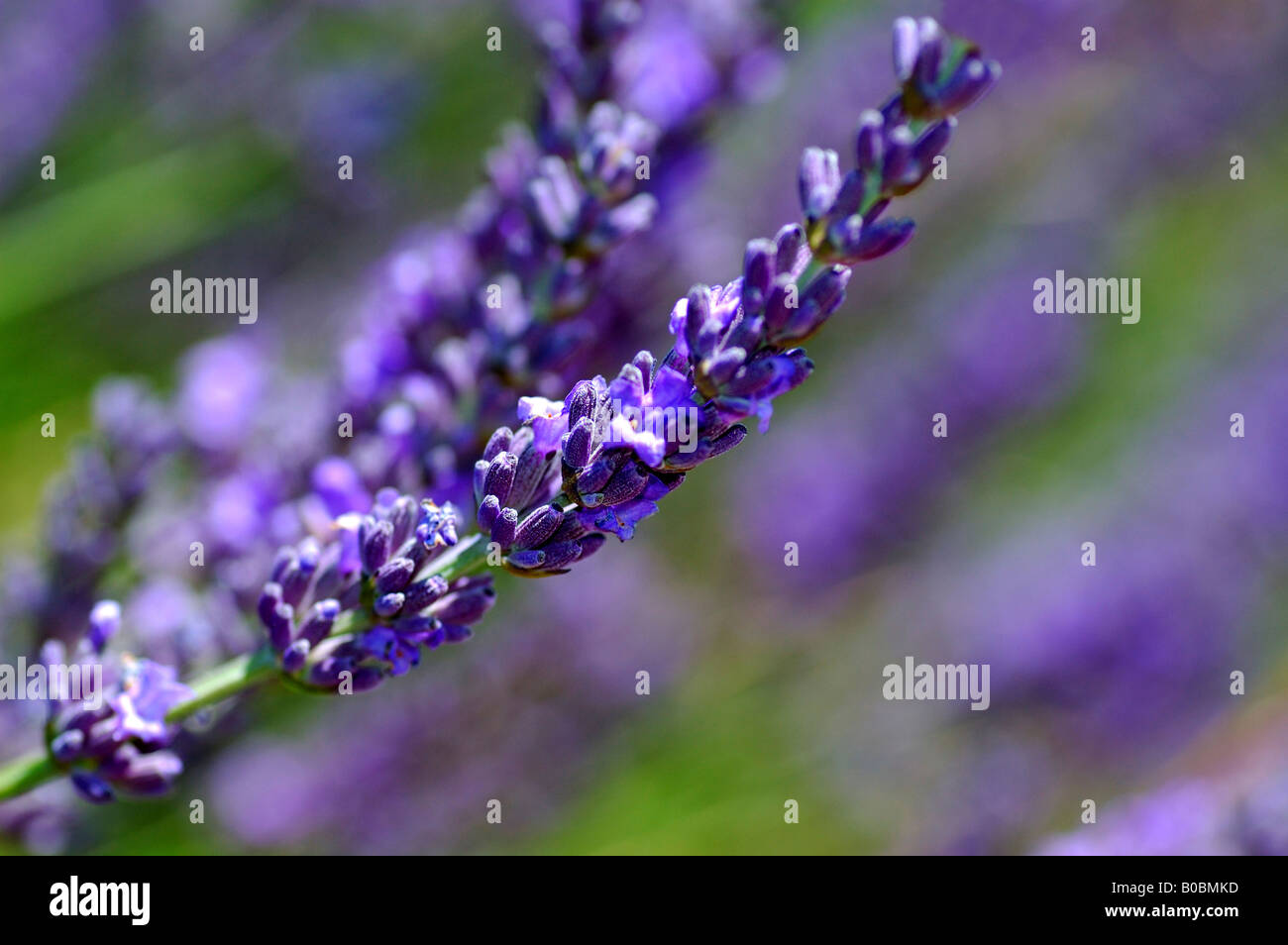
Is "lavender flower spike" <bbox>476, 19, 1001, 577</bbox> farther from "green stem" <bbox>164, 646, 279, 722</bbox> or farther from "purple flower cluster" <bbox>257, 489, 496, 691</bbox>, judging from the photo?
"green stem" <bbox>164, 646, 279, 722</bbox>

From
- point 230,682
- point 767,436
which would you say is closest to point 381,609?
point 230,682

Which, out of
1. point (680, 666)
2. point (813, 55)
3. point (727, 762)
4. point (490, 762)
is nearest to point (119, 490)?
point (490, 762)

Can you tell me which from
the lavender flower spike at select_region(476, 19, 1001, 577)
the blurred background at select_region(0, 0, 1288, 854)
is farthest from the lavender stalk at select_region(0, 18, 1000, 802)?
the blurred background at select_region(0, 0, 1288, 854)

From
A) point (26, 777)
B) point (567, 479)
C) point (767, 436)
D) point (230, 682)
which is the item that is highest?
point (767, 436)

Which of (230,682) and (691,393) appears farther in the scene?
(230,682)

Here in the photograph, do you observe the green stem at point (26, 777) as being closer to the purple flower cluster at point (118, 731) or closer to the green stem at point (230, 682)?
the purple flower cluster at point (118, 731)

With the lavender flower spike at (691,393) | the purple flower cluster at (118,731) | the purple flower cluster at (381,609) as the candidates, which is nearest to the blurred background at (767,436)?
the purple flower cluster at (118,731)

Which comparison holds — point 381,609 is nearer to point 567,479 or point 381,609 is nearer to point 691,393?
point 567,479
